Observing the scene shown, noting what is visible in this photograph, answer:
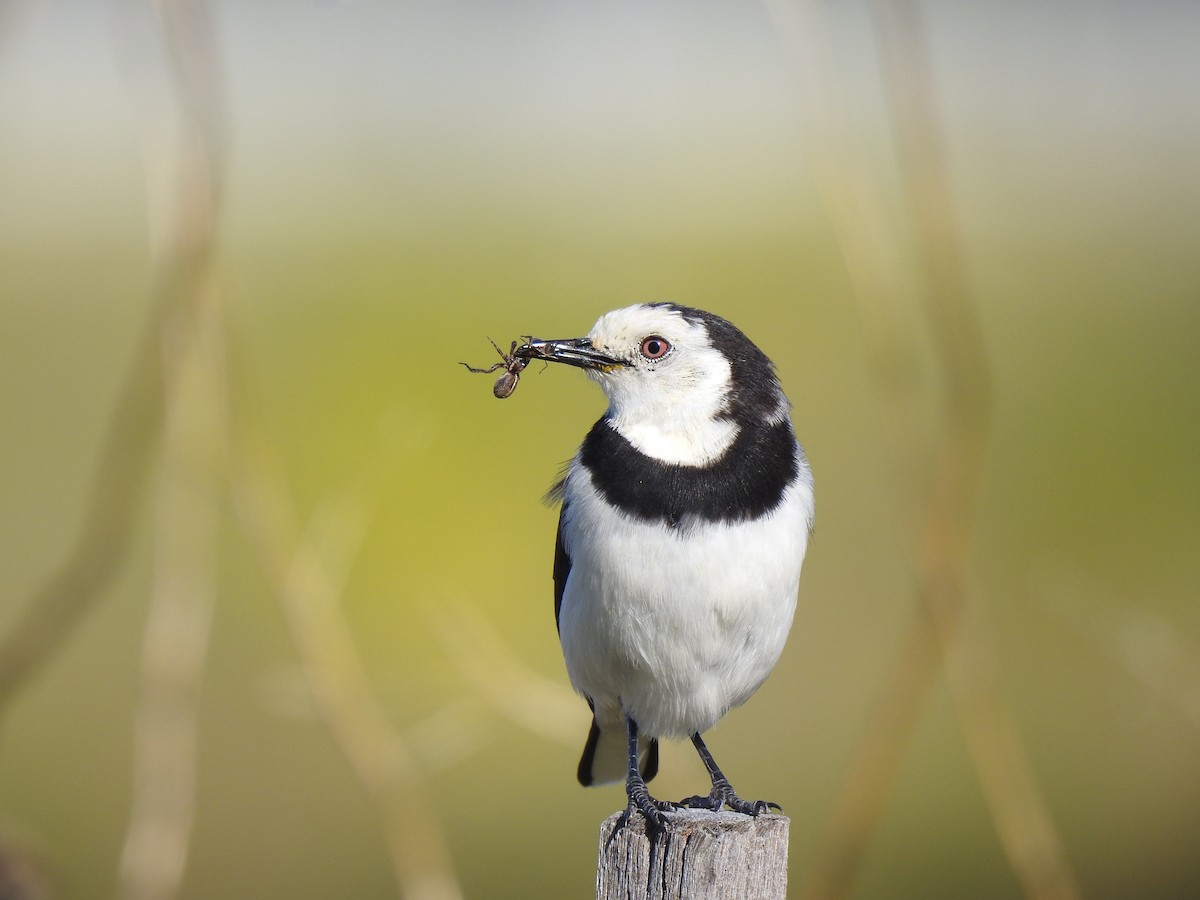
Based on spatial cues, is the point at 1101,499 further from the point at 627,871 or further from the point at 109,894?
the point at 627,871

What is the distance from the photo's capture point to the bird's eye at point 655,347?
3561mm

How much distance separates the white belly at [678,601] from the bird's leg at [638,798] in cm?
18

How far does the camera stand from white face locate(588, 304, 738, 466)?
3486mm

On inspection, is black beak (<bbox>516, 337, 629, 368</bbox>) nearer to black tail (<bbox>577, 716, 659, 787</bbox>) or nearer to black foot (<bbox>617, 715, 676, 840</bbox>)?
black foot (<bbox>617, 715, 676, 840</bbox>)

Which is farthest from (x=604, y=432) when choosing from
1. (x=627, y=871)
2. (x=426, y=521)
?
(x=426, y=521)

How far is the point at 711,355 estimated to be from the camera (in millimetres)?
3568

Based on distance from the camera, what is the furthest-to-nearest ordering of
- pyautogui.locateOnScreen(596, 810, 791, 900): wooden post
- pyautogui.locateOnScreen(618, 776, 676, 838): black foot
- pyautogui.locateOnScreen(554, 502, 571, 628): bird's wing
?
pyautogui.locateOnScreen(554, 502, 571, 628): bird's wing, pyautogui.locateOnScreen(618, 776, 676, 838): black foot, pyautogui.locateOnScreen(596, 810, 791, 900): wooden post

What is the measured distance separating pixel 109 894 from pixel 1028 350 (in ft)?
34.6

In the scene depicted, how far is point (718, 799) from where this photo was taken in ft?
12.1

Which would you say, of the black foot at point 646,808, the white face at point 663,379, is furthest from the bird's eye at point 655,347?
the black foot at point 646,808

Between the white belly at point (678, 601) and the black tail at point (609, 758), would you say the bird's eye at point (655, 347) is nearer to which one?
the white belly at point (678, 601)

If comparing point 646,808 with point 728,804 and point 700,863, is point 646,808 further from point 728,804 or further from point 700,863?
point 728,804

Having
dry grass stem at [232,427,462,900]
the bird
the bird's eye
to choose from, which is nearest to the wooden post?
the bird

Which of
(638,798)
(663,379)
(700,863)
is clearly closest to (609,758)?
(638,798)
